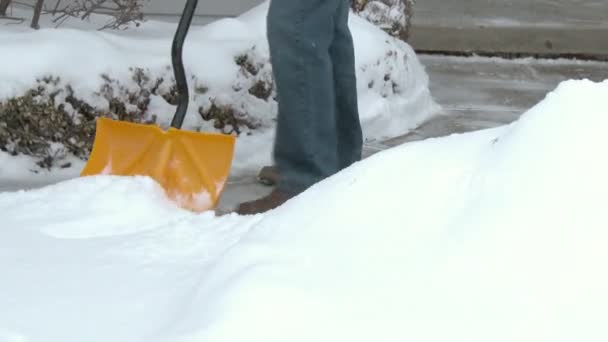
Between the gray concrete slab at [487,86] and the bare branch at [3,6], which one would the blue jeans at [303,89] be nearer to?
the gray concrete slab at [487,86]

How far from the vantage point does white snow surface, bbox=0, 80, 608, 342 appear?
1.75m

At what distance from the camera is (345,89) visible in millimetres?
3881

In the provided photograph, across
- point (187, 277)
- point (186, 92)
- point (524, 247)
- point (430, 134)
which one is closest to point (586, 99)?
point (524, 247)

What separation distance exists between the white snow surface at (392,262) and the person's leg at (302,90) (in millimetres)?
1055

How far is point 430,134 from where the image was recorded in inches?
209

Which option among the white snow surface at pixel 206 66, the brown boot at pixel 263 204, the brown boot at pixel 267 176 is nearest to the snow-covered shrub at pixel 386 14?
the white snow surface at pixel 206 66

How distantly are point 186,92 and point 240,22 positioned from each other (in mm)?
1411

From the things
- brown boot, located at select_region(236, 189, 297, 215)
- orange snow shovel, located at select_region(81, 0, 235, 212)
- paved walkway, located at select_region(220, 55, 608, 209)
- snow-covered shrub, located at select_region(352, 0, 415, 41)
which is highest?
snow-covered shrub, located at select_region(352, 0, 415, 41)

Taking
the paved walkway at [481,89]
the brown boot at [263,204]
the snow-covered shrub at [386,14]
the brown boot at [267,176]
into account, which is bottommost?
the paved walkway at [481,89]

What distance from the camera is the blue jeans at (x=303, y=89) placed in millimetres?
3578

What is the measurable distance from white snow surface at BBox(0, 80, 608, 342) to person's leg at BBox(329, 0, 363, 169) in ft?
4.63

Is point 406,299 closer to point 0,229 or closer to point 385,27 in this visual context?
point 0,229

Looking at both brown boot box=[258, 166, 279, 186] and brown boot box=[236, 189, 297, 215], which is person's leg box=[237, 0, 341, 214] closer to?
brown boot box=[236, 189, 297, 215]

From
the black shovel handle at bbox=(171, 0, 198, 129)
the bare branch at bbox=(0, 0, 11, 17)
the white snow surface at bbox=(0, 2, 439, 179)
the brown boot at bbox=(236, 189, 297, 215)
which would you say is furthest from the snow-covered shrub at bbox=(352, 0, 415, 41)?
the brown boot at bbox=(236, 189, 297, 215)
